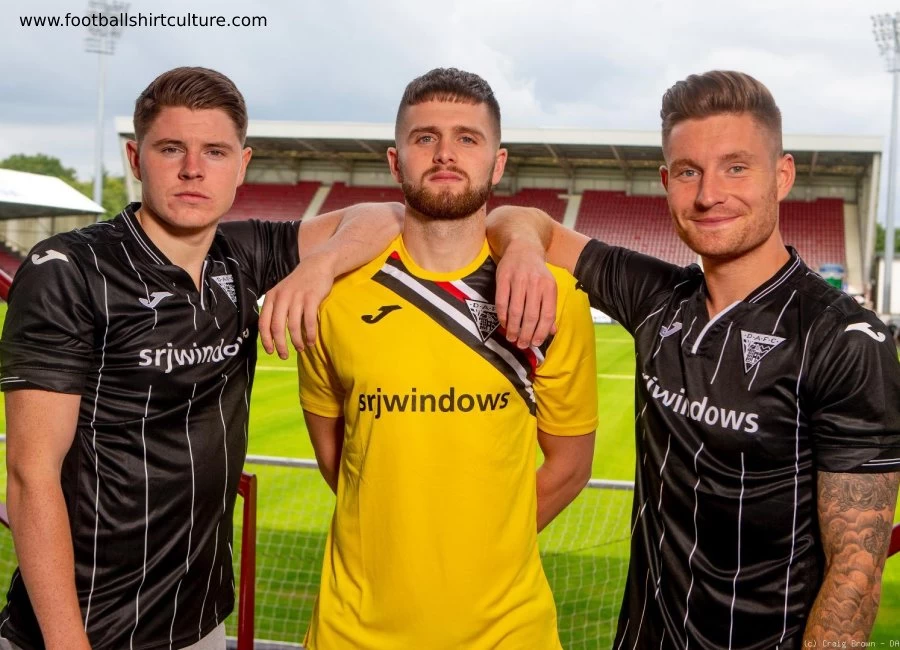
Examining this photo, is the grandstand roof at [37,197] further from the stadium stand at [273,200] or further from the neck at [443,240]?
the neck at [443,240]

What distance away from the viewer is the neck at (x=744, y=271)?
1995 mm

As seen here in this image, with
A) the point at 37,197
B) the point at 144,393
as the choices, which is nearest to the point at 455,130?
the point at 144,393

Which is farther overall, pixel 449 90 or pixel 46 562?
pixel 449 90

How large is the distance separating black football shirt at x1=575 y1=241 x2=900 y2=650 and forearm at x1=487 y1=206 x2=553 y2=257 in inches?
16.7

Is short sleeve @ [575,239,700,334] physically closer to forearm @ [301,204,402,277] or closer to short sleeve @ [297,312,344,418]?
forearm @ [301,204,402,277]

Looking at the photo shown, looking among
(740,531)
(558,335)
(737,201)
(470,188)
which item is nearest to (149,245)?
(470,188)

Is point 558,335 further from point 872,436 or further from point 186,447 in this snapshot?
point 186,447

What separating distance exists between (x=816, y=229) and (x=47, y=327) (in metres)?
33.7

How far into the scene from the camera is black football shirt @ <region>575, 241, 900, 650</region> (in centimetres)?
176

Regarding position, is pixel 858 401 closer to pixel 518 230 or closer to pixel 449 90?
pixel 518 230

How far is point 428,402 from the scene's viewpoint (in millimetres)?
2057

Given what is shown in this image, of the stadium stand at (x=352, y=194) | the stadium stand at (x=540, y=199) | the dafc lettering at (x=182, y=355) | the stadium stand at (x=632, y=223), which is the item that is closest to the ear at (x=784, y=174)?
the dafc lettering at (x=182, y=355)

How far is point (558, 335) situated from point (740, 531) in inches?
25.1

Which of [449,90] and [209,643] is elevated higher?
[449,90]
